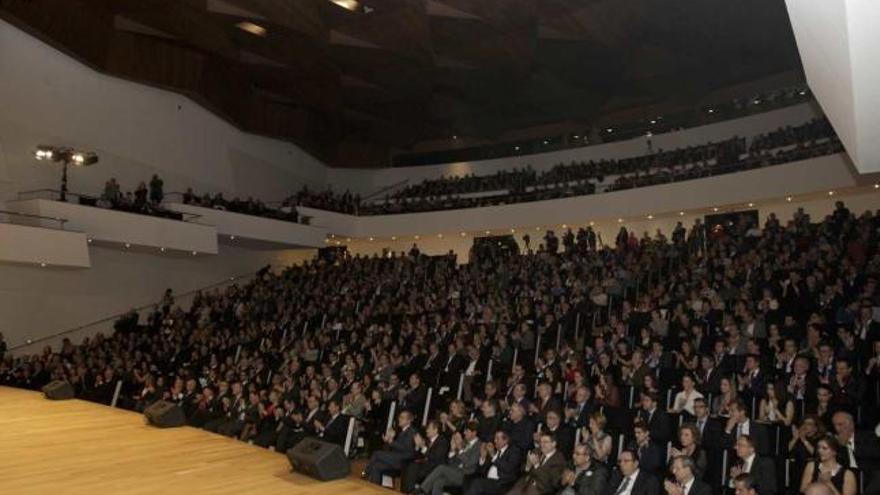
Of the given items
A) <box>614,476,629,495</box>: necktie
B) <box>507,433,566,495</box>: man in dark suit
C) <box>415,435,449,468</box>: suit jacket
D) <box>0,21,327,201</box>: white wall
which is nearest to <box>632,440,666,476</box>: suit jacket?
<box>614,476,629,495</box>: necktie

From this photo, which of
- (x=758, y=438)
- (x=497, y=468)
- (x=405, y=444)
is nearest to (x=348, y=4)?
(x=405, y=444)

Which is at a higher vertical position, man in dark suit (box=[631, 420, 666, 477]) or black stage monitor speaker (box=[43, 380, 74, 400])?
Result: man in dark suit (box=[631, 420, 666, 477])

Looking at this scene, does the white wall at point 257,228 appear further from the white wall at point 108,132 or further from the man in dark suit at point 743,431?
the man in dark suit at point 743,431

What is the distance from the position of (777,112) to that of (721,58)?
6.32 feet

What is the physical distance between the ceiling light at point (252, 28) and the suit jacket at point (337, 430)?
35.8 feet

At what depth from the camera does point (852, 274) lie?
831 cm

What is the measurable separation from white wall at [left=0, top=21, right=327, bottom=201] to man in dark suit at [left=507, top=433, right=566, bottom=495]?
13.4m

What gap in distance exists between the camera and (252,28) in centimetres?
1594

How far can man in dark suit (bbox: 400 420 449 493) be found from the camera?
6254 mm

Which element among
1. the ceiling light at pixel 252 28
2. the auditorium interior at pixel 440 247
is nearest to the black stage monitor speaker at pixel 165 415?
the auditorium interior at pixel 440 247

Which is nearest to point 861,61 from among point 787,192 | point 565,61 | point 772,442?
point 772,442

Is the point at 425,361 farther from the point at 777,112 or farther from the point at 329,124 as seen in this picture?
the point at 329,124

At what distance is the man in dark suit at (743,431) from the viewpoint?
554 cm

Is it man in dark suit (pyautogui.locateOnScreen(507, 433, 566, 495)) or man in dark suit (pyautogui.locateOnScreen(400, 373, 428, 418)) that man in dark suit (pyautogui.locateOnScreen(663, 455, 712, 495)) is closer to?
man in dark suit (pyautogui.locateOnScreen(507, 433, 566, 495))
